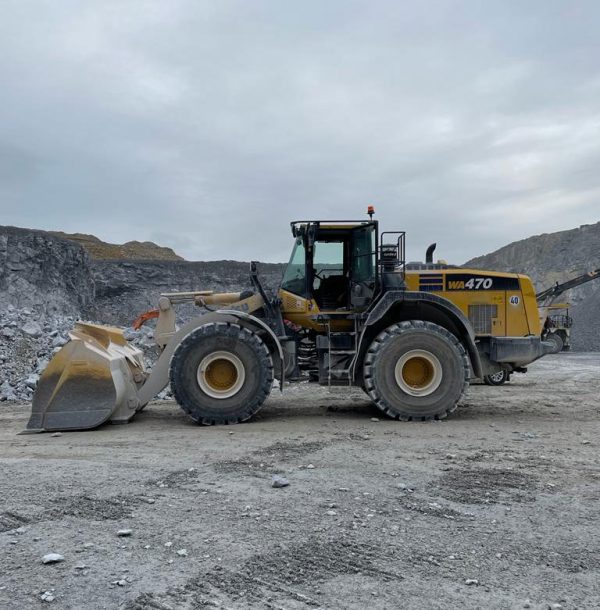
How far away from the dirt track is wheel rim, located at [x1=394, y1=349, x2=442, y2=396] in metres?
0.89

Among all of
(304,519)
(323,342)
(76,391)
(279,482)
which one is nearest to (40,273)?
(76,391)

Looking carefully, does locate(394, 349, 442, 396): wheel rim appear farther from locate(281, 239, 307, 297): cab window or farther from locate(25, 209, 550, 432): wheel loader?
locate(281, 239, 307, 297): cab window

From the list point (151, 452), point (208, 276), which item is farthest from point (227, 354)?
point (208, 276)

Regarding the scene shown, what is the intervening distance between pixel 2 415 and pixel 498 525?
734 centimetres

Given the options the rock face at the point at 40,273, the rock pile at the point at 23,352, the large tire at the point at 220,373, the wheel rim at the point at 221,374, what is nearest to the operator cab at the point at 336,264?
the large tire at the point at 220,373

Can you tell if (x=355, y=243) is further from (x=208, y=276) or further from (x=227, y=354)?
(x=208, y=276)

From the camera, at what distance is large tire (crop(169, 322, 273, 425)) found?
283 inches

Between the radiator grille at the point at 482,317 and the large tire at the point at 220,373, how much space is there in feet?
9.16

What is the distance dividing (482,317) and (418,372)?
127 cm

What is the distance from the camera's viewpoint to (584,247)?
48.4 metres

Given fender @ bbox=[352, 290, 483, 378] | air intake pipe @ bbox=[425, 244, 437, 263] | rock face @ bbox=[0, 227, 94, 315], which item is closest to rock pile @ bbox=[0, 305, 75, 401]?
fender @ bbox=[352, 290, 483, 378]

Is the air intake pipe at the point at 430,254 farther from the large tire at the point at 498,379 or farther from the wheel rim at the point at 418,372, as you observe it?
the large tire at the point at 498,379

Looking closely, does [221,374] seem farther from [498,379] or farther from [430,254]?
[498,379]

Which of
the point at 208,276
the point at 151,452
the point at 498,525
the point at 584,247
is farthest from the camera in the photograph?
the point at 584,247
